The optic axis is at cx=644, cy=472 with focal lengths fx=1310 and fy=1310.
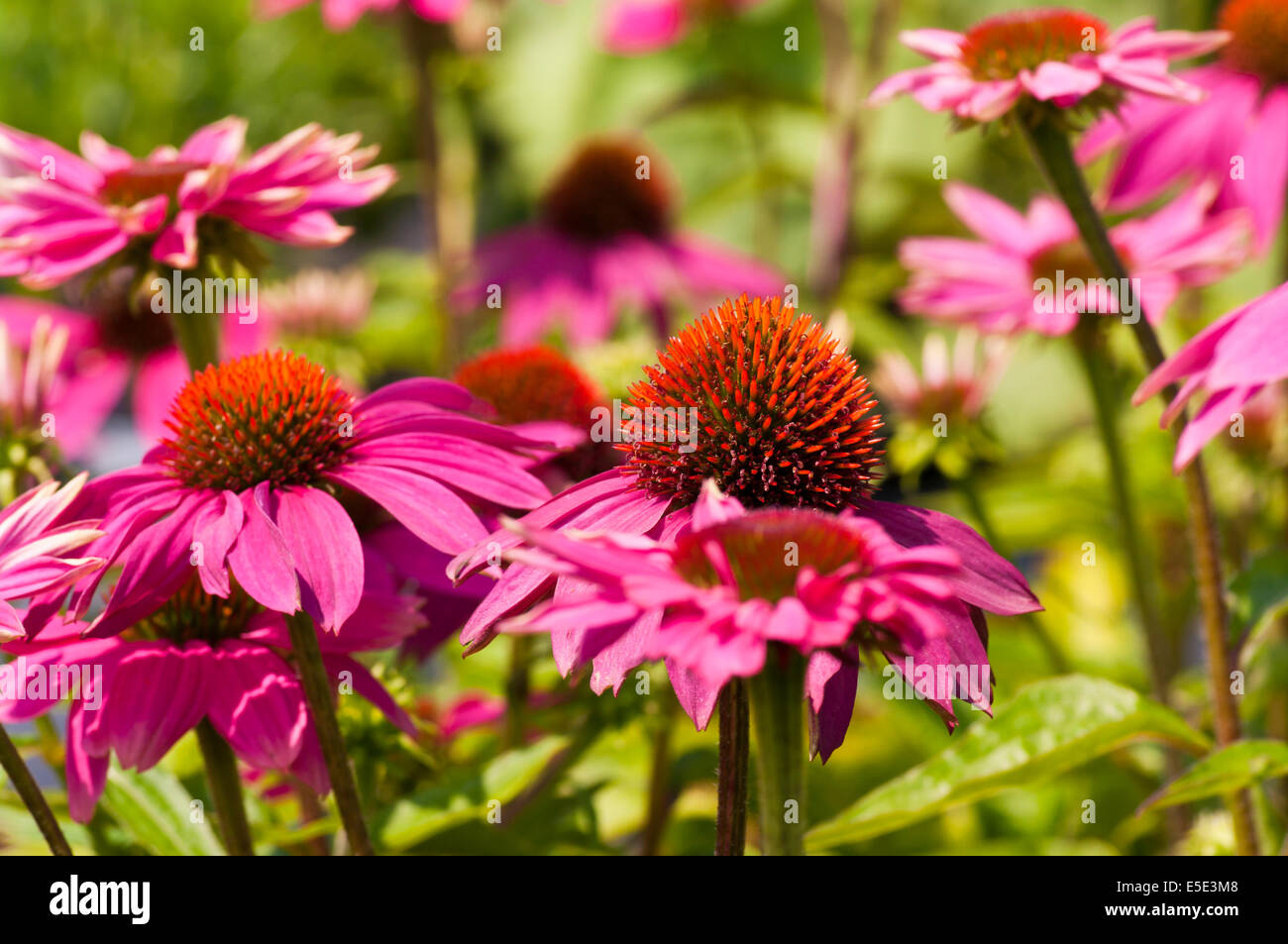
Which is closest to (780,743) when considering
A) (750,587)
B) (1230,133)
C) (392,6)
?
(750,587)

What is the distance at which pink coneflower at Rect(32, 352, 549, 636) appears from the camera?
1.53 ft

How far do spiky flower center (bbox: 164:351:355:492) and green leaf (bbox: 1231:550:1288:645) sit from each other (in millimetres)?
442

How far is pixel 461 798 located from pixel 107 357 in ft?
2.67

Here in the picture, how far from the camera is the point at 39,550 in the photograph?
0.44 metres

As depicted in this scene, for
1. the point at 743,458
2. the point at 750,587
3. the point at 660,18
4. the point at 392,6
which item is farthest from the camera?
the point at 660,18

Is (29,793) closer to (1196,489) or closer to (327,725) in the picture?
(327,725)

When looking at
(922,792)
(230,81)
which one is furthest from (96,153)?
(230,81)

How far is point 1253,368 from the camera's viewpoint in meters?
0.44

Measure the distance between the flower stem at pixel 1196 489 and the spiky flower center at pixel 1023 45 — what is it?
0.08ft

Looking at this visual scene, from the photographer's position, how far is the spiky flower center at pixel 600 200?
4.49ft

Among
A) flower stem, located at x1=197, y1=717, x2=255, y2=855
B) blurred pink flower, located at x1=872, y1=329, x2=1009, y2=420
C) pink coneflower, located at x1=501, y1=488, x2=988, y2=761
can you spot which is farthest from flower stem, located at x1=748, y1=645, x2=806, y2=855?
blurred pink flower, located at x1=872, y1=329, x2=1009, y2=420

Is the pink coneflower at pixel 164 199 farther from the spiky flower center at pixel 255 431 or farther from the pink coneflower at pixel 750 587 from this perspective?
the pink coneflower at pixel 750 587

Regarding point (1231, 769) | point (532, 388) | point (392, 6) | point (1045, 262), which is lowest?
point (1231, 769)
